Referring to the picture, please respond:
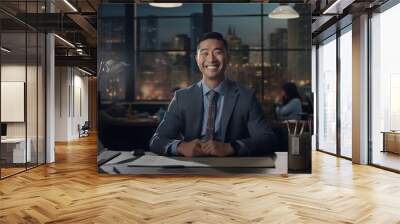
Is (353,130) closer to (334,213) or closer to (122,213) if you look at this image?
(334,213)

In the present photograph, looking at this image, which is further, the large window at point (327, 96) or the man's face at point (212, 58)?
the large window at point (327, 96)

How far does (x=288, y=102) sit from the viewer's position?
719cm

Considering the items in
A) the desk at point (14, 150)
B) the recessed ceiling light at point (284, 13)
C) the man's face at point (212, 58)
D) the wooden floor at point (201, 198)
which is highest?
the recessed ceiling light at point (284, 13)

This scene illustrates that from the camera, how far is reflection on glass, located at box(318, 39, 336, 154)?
36.5 feet

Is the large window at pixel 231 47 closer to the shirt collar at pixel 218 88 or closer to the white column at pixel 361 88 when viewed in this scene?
the shirt collar at pixel 218 88

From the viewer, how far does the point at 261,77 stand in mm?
7230

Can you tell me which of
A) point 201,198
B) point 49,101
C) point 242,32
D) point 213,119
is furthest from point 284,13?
point 49,101

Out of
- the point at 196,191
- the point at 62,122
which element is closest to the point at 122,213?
the point at 196,191

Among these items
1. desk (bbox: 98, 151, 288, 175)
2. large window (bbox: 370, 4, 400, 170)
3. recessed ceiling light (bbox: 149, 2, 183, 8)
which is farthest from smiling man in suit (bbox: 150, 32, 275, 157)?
large window (bbox: 370, 4, 400, 170)

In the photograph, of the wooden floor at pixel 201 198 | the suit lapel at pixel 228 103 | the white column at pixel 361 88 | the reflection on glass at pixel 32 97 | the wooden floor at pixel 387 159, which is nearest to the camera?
the wooden floor at pixel 201 198

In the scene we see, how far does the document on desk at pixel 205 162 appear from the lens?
718 centimetres

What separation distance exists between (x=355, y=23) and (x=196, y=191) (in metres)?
5.41

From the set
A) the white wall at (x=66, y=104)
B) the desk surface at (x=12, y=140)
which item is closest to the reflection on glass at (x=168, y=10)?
the desk surface at (x=12, y=140)

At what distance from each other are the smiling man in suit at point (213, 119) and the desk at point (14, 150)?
7.92 ft
